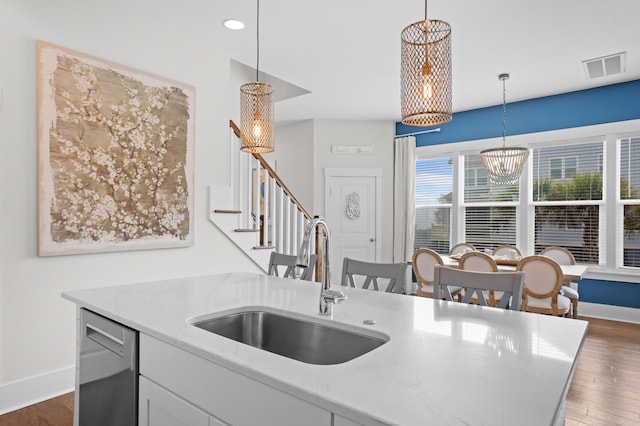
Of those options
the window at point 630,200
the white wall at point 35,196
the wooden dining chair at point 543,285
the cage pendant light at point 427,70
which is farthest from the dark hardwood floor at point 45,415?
the window at point 630,200

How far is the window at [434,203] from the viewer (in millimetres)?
6191

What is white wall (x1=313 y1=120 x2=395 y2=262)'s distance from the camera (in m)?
6.36

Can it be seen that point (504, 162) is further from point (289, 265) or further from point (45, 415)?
point (45, 415)

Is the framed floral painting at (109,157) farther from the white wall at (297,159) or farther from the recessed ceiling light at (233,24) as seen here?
the white wall at (297,159)

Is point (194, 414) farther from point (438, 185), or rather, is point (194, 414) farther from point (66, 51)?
point (438, 185)

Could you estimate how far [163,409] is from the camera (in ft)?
4.09

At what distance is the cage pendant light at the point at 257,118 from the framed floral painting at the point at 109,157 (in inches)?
47.0

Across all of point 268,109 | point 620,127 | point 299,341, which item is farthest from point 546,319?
point 620,127

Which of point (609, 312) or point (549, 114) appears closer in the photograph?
point (609, 312)

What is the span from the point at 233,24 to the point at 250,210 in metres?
1.73

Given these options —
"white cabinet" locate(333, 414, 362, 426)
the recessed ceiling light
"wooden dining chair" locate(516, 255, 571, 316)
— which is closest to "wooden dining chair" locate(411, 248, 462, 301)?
"wooden dining chair" locate(516, 255, 571, 316)

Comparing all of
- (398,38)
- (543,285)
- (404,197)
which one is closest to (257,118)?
(398,38)

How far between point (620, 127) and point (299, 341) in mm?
5099

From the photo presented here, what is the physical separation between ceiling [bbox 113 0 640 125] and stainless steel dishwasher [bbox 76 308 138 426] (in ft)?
8.17
